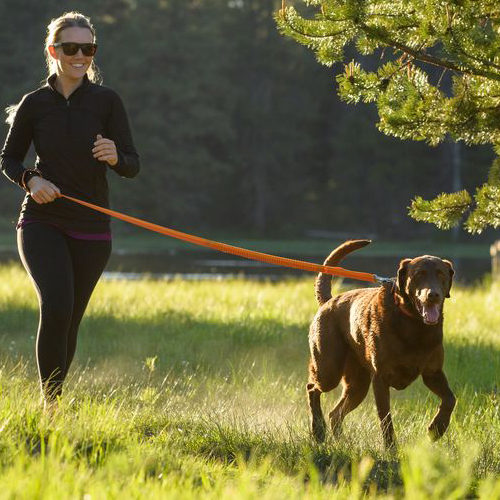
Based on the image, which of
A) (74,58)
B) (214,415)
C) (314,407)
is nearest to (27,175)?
(74,58)

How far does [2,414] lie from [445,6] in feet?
10.3

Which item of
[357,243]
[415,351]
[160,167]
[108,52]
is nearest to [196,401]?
[357,243]

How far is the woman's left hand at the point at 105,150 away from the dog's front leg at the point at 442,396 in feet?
6.48

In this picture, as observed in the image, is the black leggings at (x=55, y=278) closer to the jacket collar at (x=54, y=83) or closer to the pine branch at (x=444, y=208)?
the jacket collar at (x=54, y=83)

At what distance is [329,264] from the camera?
6254 millimetres

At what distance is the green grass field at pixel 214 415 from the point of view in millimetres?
3834

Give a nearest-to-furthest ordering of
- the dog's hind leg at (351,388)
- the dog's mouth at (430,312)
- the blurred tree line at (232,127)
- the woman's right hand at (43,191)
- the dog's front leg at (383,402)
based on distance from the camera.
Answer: the dog's mouth at (430,312) → the woman's right hand at (43,191) → the dog's front leg at (383,402) → the dog's hind leg at (351,388) → the blurred tree line at (232,127)

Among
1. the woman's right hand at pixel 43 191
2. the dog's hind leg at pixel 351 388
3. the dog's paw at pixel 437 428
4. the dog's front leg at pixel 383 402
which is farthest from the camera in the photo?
the dog's hind leg at pixel 351 388

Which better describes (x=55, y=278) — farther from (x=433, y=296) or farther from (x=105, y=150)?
(x=433, y=296)

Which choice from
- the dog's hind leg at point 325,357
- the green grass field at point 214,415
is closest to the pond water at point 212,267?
the green grass field at point 214,415

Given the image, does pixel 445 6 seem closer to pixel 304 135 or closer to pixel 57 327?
pixel 57 327

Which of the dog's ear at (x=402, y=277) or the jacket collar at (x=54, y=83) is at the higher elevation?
the jacket collar at (x=54, y=83)

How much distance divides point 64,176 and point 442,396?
2284mm

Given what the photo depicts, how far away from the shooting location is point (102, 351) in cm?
898
